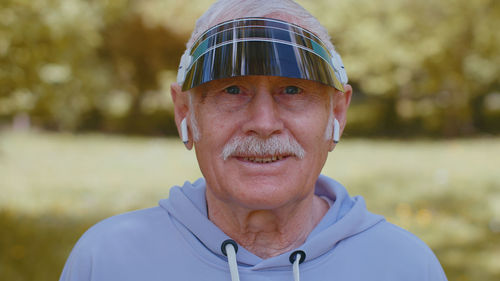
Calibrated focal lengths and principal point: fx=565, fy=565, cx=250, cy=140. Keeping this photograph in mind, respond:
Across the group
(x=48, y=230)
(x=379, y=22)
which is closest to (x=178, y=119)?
(x=48, y=230)

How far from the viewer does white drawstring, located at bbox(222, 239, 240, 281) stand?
1816mm

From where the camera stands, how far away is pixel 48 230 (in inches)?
273

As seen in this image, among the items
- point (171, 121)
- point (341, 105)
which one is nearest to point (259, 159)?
point (341, 105)

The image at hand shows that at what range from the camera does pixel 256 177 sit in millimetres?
1823

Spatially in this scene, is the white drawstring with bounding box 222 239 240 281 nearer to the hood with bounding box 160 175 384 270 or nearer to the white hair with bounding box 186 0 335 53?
the hood with bounding box 160 175 384 270

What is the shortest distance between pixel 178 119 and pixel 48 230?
5.44 meters

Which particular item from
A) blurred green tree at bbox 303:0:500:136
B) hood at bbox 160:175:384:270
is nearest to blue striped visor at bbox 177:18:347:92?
hood at bbox 160:175:384:270

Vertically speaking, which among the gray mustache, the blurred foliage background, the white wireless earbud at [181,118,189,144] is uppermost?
the blurred foliage background

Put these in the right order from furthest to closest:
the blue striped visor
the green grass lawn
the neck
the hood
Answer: the green grass lawn, the neck, the hood, the blue striped visor

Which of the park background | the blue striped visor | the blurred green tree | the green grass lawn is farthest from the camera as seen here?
the blurred green tree

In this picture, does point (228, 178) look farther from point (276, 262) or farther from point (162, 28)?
point (162, 28)

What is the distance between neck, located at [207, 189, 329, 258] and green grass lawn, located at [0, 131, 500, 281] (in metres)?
4.16

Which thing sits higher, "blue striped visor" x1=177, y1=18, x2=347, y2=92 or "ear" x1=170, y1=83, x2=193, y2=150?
"blue striped visor" x1=177, y1=18, x2=347, y2=92

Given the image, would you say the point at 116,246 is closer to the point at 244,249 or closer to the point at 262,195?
the point at 244,249
